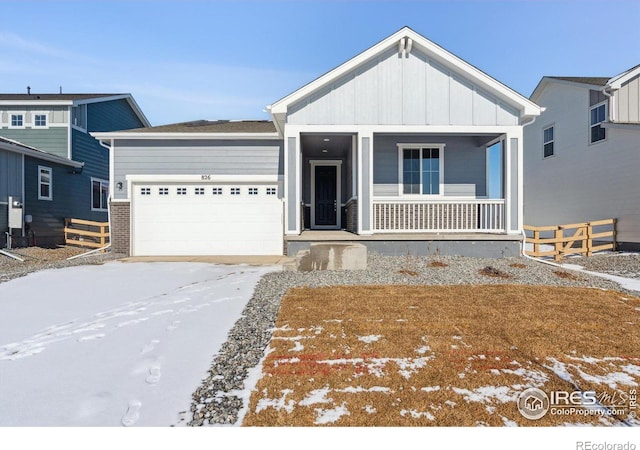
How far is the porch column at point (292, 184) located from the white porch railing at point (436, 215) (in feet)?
6.90

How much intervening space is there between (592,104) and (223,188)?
13505 mm

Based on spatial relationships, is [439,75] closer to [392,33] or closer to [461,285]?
[392,33]

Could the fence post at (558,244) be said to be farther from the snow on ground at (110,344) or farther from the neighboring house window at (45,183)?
the neighboring house window at (45,183)

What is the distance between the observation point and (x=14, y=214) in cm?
1141

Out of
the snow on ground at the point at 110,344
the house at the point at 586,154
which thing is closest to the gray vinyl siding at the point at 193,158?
the snow on ground at the point at 110,344

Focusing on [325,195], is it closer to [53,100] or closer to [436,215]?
[436,215]

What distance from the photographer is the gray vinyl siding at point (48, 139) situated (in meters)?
14.6

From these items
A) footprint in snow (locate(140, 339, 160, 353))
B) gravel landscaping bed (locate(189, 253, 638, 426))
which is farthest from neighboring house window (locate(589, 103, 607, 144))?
footprint in snow (locate(140, 339, 160, 353))

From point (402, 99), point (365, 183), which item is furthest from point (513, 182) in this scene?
point (365, 183)

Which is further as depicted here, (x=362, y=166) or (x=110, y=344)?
(x=362, y=166)

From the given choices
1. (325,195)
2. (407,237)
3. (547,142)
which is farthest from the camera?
(547,142)

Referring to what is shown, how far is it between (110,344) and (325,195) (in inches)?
396
